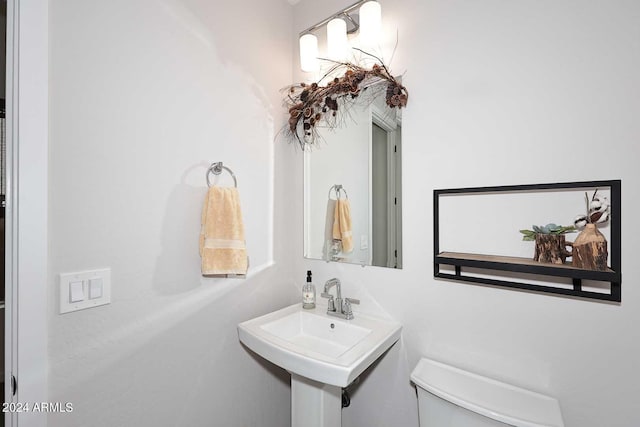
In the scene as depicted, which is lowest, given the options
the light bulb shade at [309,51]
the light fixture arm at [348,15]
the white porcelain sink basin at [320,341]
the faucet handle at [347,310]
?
the white porcelain sink basin at [320,341]

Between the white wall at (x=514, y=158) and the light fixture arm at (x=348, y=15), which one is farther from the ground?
the light fixture arm at (x=348, y=15)

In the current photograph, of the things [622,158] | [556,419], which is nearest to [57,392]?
[556,419]

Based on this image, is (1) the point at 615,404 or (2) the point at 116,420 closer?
(1) the point at 615,404

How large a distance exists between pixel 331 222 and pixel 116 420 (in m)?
1.19

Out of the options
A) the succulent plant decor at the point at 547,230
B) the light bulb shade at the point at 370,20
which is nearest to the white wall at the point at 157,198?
the light bulb shade at the point at 370,20

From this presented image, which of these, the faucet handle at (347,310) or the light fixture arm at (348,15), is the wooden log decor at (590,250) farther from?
the light fixture arm at (348,15)

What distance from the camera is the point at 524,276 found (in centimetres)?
105

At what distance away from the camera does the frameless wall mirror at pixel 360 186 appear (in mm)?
1357

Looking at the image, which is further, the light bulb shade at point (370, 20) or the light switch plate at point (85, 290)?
the light bulb shade at point (370, 20)

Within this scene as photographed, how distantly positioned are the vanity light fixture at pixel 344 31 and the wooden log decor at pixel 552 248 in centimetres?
108

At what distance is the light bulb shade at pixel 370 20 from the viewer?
1295 millimetres

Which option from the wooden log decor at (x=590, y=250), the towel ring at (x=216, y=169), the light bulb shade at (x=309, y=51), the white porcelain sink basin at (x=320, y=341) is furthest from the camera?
the light bulb shade at (x=309, y=51)

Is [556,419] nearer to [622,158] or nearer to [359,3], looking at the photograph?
[622,158]

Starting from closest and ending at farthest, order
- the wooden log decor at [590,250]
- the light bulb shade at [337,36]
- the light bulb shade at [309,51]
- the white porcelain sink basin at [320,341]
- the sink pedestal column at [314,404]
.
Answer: the wooden log decor at [590,250] < the white porcelain sink basin at [320,341] < the sink pedestal column at [314,404] < the light bulb shade at [337,36] < the light bulb shade at [309,51]
